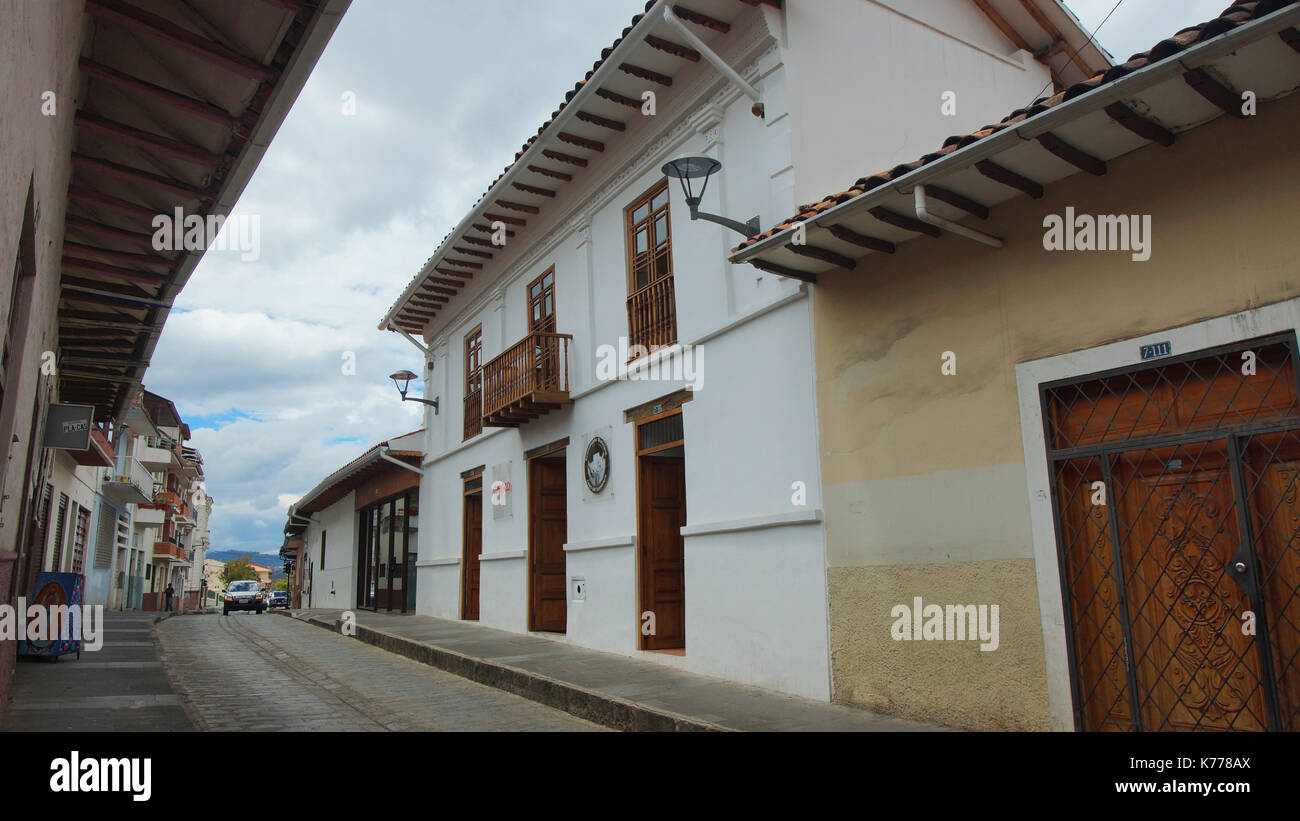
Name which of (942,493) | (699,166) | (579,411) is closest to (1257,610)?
(942,493)

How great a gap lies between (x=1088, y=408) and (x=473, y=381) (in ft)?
37.1

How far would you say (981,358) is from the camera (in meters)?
6.05

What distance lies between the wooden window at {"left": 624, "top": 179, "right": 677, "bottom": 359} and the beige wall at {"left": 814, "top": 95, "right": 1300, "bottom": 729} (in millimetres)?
2592

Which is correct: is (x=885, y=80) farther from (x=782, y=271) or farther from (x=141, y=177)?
(x=141, y=177)

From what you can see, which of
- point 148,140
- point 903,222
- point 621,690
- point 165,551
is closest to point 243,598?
point 165,551

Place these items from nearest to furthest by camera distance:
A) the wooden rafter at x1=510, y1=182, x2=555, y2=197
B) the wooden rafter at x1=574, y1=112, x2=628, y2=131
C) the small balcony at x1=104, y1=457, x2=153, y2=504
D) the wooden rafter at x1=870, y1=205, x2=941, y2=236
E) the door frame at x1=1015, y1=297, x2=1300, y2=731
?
the door frame at x1=1015, y1=297, x2=1300, y2=731 → the wooden rafter at x1=870, y1=205, x2=941, y2=236 → the wooden rafter at x1=574, y1=112, x2=628, y2=131 → the wooden rafter at x1=510, y1=182, x2=555, y2=197 → the small balcony at x1=104, y1=457, x2=153, y2=504

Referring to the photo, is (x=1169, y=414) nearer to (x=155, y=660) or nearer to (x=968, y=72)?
(x=968, y=72)

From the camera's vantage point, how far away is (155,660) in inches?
435

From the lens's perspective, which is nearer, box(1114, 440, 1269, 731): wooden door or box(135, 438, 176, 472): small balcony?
box(1114, 440, 1269, 731): wooden door

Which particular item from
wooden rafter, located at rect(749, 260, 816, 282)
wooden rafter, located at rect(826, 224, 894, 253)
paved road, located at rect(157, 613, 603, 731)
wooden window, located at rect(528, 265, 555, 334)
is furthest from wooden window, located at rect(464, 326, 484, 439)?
wooden rafter, located at rect(826, 224, 894, 253)

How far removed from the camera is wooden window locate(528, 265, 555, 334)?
1241 centimetres

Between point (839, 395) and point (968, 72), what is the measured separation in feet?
16.1

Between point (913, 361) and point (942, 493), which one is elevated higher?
point (913, 361)

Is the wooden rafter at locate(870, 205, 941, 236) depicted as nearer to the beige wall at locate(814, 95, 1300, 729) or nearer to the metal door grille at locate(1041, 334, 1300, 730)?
the beige wall at locate(814, 95, 1300, 729)
